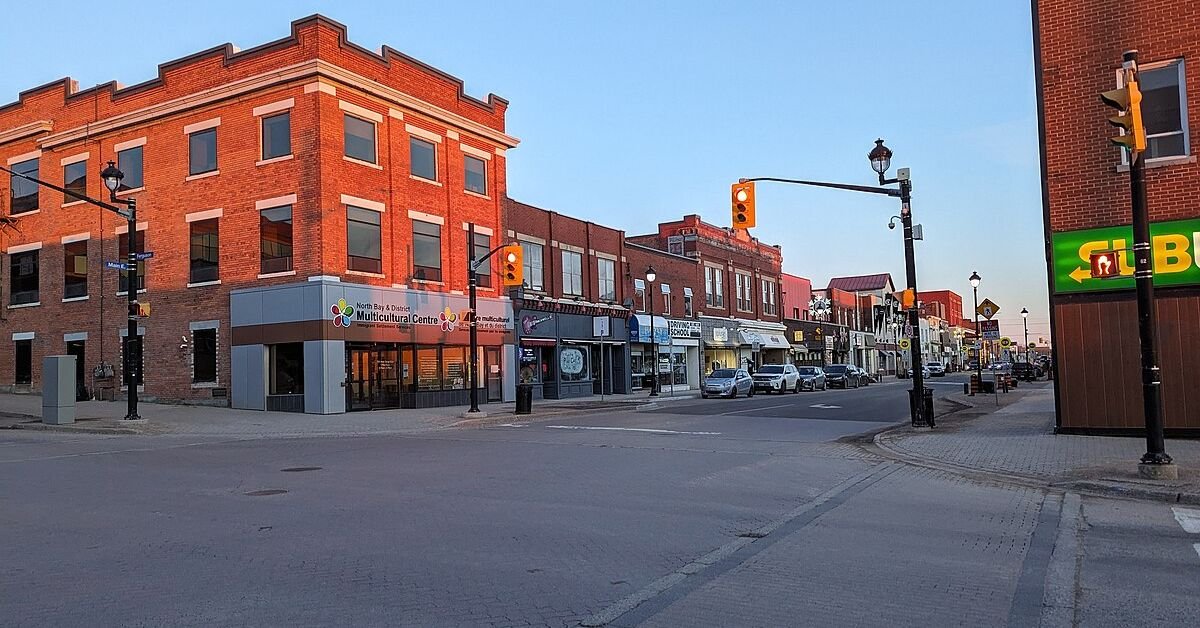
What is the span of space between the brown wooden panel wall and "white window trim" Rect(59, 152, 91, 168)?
1262 inches

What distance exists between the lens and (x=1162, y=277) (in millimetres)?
16172

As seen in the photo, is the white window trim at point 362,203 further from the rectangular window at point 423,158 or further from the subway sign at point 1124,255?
the subway sign at point 1124,255

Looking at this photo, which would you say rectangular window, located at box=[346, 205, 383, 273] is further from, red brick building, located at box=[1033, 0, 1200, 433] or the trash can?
red brick building, located at box=[1033, 0, 1200, 433]

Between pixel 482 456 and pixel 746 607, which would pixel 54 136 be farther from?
pixel 746 607

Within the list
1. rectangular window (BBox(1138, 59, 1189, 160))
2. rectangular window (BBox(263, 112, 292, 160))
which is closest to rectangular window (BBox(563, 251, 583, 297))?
rectangular window (BBox(263, 112, 292, 160))

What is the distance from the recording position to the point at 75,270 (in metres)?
32.6

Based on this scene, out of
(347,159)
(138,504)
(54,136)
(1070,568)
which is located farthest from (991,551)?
(54,136)

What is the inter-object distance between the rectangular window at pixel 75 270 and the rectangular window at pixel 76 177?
72.1 inches

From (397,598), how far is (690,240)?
47620mm

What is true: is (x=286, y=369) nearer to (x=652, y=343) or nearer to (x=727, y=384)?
(x=727, y=384)

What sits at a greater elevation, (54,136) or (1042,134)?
(54,136)

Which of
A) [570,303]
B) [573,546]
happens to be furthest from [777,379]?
[573,546]

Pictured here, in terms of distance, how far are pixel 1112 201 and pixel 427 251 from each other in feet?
70.7

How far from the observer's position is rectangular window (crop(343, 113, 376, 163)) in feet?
92.9
